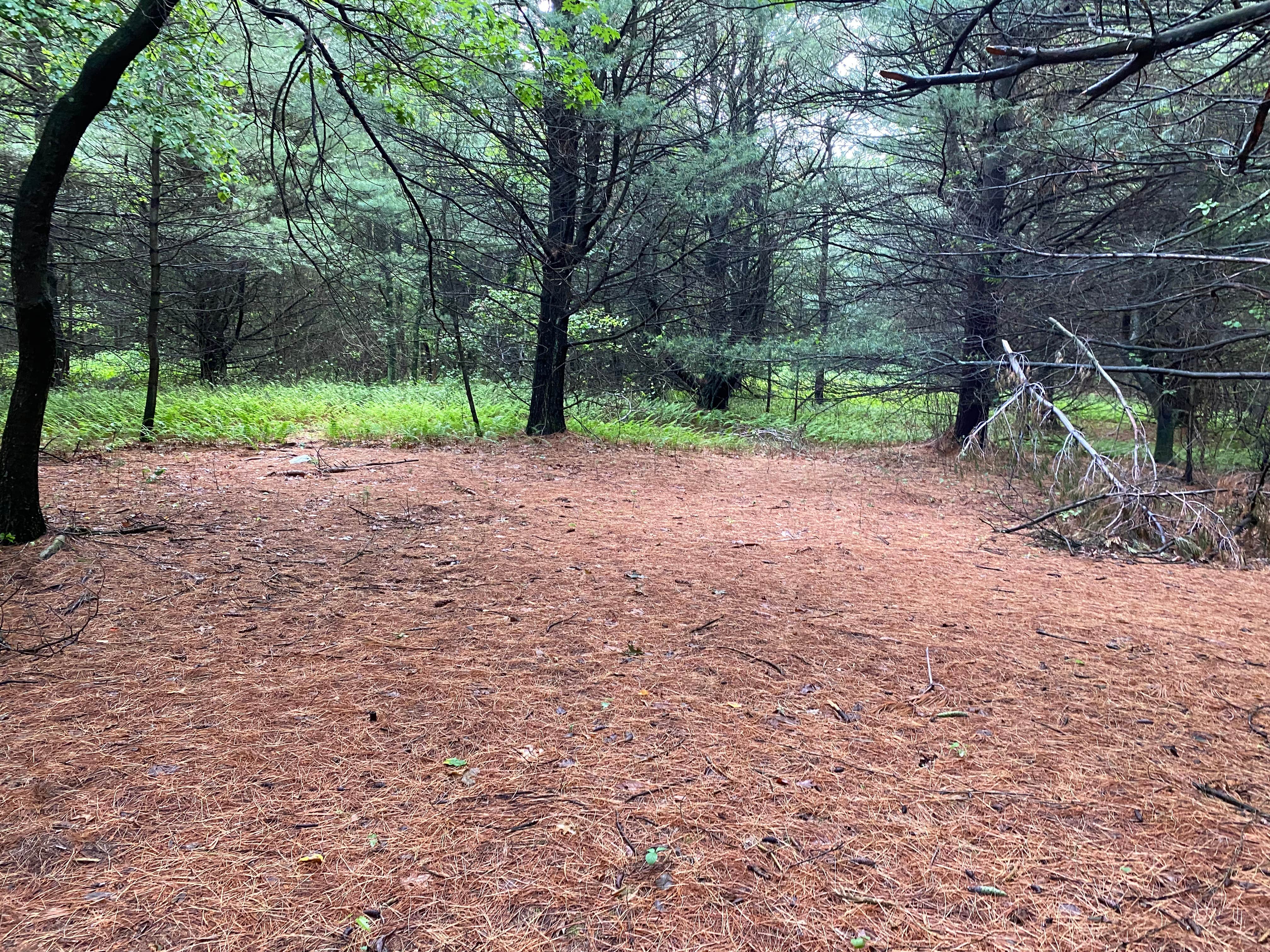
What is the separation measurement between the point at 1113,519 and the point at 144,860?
6.32 m

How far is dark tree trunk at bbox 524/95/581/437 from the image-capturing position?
8.23 m

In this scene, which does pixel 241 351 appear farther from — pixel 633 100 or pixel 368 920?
pixel 368 920

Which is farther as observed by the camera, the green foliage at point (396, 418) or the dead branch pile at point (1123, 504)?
the green foliage at point (396, 418)

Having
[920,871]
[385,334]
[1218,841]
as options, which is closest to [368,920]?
[920,871]

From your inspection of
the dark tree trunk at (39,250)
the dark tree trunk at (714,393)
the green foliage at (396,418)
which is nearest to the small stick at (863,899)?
the dark tree trunk at (39,250)

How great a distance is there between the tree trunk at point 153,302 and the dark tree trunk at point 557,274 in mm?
4717

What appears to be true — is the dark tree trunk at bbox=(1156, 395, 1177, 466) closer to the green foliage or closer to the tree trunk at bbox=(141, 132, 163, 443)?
the green foliage

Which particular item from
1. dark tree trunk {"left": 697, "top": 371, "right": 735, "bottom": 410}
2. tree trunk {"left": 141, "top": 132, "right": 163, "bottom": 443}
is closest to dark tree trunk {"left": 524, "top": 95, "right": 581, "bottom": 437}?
dark tree trunk {"left": 697, "top": 371, "right": 735, "bottom": 410}

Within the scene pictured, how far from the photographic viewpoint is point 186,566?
3760mm

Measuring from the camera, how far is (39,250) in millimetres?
3688

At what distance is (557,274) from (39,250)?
17.7 feet

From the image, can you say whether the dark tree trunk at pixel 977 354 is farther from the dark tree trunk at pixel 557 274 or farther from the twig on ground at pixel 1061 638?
the twig on ground at pixel 1061 638

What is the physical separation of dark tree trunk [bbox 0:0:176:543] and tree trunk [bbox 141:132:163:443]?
14.9 ft

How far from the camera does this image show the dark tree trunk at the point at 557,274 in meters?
8.23
